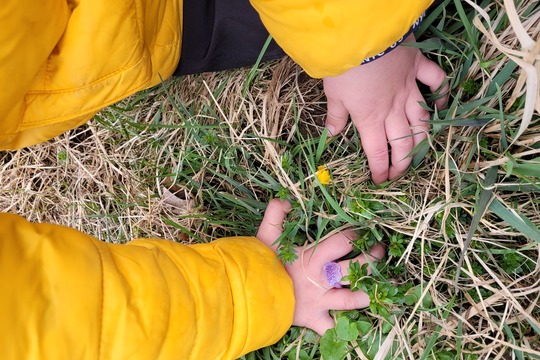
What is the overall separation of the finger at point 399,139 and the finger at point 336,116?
12 cm

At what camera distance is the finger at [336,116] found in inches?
46.8

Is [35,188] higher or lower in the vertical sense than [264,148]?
lower

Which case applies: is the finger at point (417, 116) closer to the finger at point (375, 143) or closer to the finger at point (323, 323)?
the finger at point (375, 143)

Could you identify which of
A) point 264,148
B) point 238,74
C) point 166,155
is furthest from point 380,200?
point 166,155

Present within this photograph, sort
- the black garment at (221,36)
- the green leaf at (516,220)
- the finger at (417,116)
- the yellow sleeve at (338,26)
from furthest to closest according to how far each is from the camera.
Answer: the black garment at (221,36) < the finger at (417,116) < the green leaf at (516,220) < the yellow sleeve at (338,26)

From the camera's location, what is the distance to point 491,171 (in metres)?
1.03

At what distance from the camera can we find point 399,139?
1.12 m

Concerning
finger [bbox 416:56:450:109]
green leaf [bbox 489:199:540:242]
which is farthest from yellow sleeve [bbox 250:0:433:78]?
green leaf [bbox 489:199:540:242]

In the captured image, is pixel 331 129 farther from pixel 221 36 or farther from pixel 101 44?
pixel 101 44

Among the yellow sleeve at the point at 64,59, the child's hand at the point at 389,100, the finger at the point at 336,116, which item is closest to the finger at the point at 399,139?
the child's hand at the point at 389,100

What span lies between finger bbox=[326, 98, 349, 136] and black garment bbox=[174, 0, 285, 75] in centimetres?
22

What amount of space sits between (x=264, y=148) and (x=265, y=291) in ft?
1.26

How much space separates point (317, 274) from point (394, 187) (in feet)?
0.90

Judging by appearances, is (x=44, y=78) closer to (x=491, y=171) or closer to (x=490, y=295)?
(x=491, y=171)
